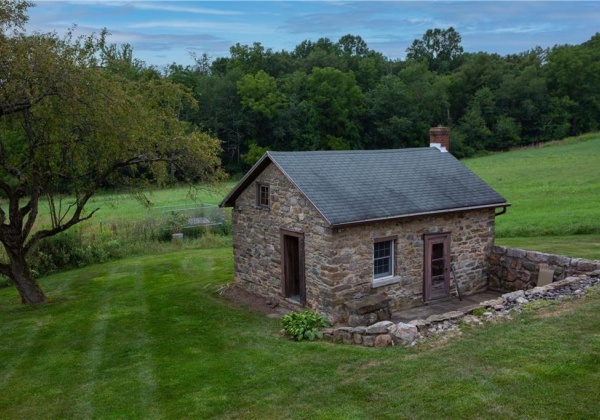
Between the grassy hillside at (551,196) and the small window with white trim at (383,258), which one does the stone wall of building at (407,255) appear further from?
the grassy hillside at (551,196)

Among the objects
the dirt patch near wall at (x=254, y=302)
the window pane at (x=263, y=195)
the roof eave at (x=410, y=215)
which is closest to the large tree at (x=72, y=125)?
the window pane at (x=263, y=195)

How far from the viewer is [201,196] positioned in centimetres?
4888

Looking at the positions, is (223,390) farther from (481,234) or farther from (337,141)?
(337,141)

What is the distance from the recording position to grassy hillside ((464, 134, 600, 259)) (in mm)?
23234

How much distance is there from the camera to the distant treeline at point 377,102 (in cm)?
6384

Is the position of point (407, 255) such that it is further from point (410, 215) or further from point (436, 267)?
point (436, 267)

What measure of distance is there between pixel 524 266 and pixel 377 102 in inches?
2181

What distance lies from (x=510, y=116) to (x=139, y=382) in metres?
72.3

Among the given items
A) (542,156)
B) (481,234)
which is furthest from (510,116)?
(481,234)

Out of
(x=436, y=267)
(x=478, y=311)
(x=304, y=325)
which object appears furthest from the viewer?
(x=436, y=267)

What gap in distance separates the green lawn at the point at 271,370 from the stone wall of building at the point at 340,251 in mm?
1679

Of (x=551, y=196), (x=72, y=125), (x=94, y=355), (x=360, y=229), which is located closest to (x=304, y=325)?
(x=360, y=229)

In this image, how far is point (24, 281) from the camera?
18234 mm

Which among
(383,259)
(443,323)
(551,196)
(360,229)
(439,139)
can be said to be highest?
(439,139)
